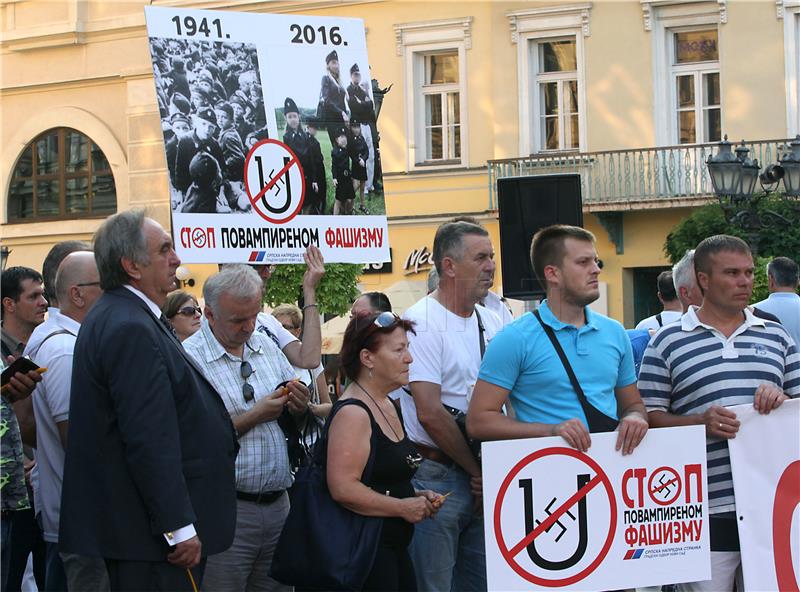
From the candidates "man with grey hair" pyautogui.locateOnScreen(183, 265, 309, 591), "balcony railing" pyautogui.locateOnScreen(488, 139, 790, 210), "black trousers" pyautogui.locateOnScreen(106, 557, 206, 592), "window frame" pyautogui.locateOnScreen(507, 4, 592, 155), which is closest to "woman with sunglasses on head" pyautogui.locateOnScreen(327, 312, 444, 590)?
"man with grey hair" pyautogui.locateOnScreen(183, 265, 309, 591)

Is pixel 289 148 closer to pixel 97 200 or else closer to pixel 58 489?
pixel 58 489

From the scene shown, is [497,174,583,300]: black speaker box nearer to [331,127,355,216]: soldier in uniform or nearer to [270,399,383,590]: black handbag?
[331,127,355,216]: soldier in uniform

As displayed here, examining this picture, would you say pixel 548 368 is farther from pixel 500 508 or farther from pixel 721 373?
pixel 721 373

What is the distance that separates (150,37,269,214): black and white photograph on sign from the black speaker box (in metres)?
1.56

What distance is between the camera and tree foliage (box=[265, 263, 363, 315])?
67.6 ft

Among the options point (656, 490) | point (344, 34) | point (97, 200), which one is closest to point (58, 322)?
point (344, 34)

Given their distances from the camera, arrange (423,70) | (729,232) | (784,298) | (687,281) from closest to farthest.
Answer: (687,281) < (784,298) < (729,232) < (423,70)

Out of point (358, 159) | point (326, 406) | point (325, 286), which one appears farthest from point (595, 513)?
point (325, 286)

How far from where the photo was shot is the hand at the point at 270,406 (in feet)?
19.3

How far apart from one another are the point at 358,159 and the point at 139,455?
295 centimetres

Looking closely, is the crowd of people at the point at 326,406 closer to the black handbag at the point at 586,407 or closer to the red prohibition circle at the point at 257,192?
the black handbag at the point at 586,407

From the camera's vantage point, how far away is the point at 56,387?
19.2ft

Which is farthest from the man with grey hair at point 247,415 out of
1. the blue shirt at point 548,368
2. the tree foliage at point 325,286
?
the tree foliage at point 325,286

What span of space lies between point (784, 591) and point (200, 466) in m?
2.77
